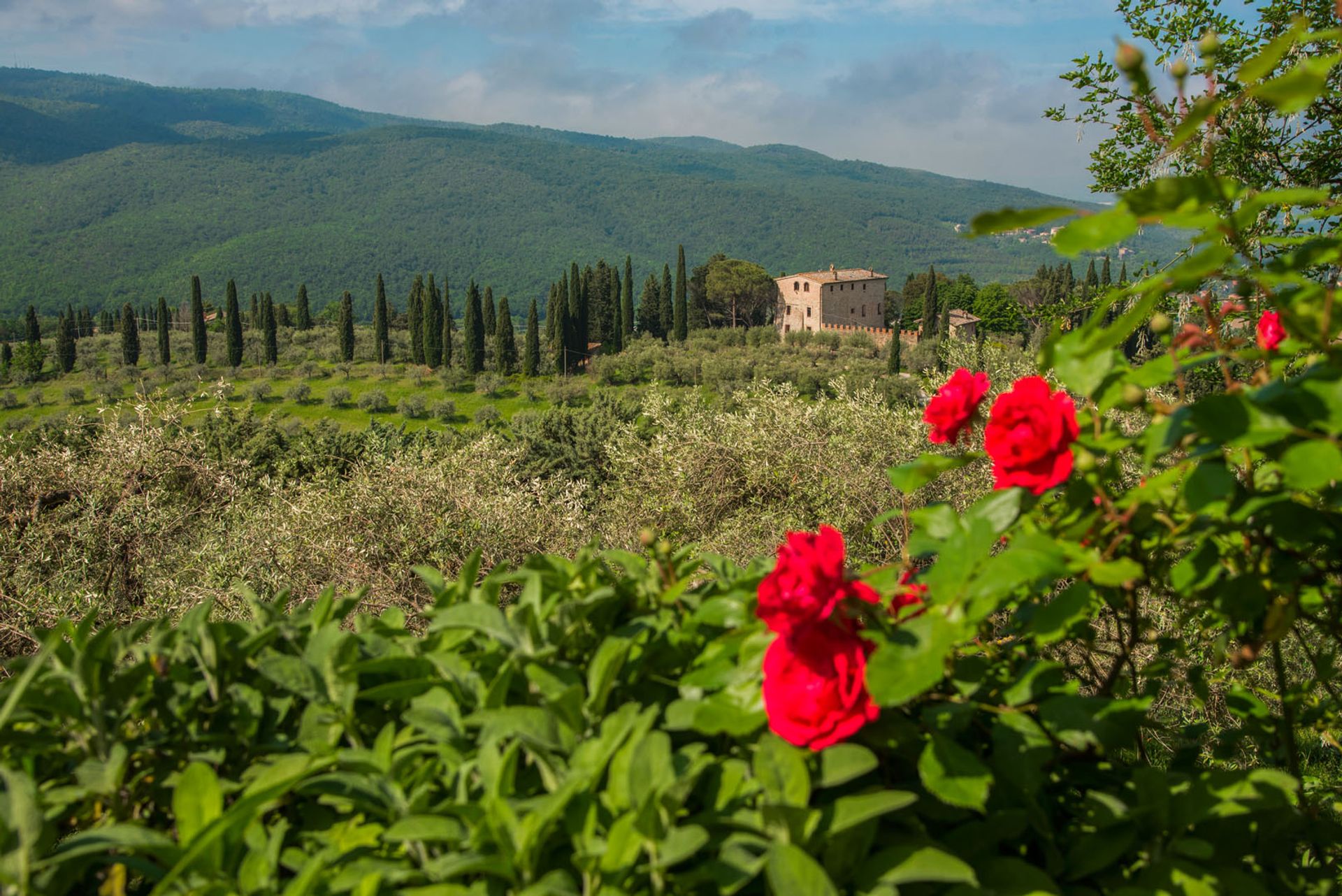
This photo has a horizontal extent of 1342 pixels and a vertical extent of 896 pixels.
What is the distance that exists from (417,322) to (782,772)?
55.0 metres

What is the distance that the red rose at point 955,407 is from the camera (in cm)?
157

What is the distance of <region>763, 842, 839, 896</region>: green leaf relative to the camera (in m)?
0.93

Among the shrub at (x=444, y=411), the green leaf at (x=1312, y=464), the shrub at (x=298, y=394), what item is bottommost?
the shrub at (x=444, y=411)

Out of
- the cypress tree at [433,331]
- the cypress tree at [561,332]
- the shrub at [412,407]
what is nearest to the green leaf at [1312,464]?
the shrub at [412,407]

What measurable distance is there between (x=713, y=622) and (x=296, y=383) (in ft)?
168

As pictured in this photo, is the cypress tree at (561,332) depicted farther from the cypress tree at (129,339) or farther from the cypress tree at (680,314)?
the cypress tree at (129,339)

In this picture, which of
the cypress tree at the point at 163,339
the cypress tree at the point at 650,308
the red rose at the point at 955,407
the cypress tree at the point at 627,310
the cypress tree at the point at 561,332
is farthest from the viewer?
the cypress tree at the point at 650,308

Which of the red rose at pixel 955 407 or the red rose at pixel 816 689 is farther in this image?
the red rose at pixel 955 407

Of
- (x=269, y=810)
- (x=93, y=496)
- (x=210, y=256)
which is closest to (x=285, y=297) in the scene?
(x=210, y=256)

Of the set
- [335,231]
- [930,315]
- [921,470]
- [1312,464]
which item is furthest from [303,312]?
[335,231]

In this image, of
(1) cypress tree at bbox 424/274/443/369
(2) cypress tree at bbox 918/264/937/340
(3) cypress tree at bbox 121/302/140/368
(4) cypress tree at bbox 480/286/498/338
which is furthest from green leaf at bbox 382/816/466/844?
(3) cypress tree at bbox 121/302/140/368

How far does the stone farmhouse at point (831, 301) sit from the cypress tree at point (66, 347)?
4796 cm

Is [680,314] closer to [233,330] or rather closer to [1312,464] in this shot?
[233,330]

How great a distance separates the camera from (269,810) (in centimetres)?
127
